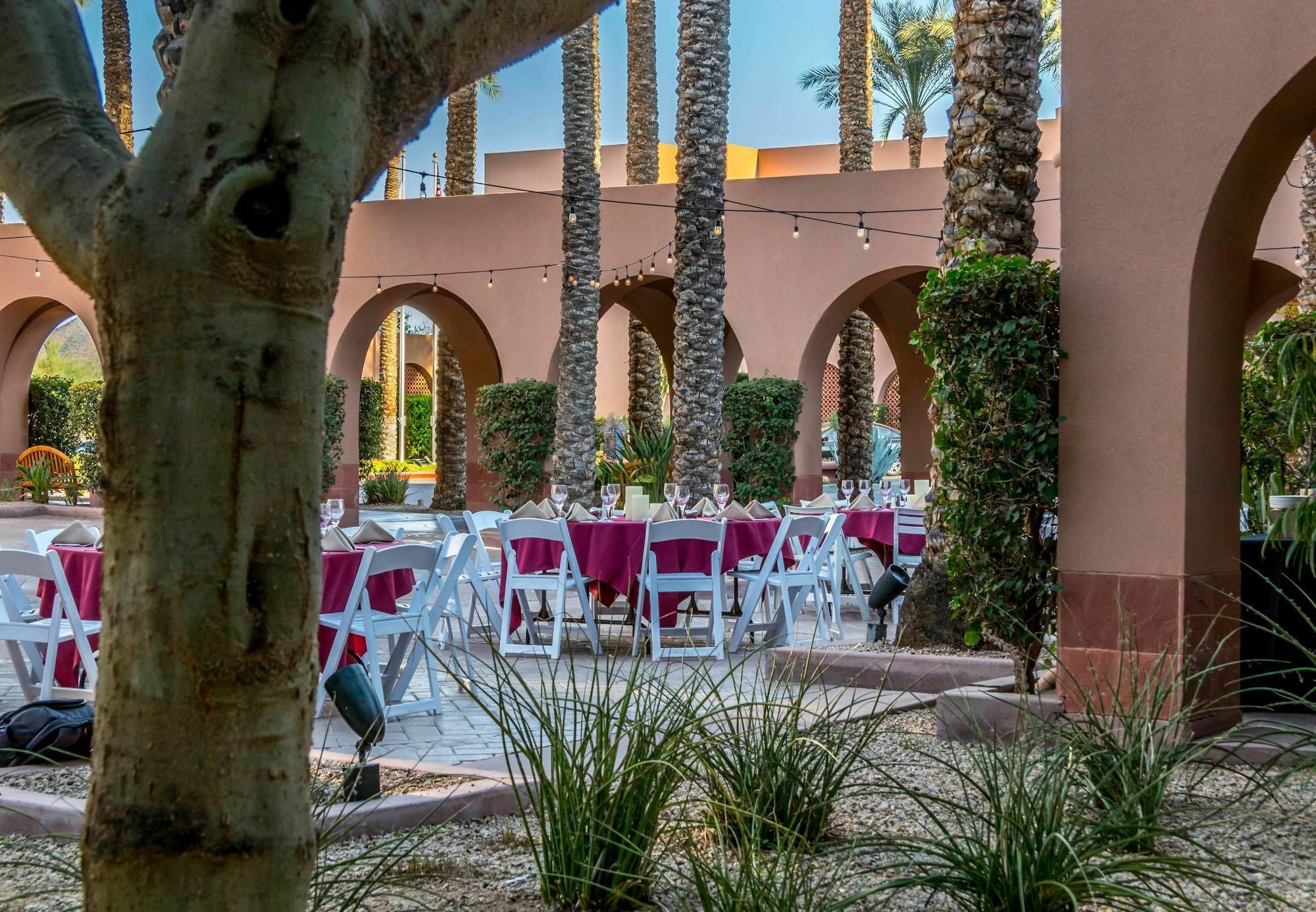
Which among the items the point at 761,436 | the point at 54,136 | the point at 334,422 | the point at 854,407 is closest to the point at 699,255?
the point at 761,436

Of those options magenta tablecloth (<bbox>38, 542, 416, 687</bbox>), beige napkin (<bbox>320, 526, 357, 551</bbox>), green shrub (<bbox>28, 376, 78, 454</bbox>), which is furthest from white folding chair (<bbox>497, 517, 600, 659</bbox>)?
green shrub (<bbox>28, 376, 78, 454</bbox>)

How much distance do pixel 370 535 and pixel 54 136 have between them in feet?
14.1

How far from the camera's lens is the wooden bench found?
19.7 m

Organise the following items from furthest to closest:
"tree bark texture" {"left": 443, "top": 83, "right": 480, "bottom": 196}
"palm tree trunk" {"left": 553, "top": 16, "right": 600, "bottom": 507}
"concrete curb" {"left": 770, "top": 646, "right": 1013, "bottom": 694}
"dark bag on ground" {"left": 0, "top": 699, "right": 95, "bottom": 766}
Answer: "tree bark texture" {"left": 443, "top": 83, "right": 480, "bottom": 196}, "palm tree trunk" {"left": 553, "top": 16, "right": 600, "bottom": 507}, "concrete curb" {"left": 770, "top": 646, "right": 1013, "bottom": 694}, "dark bag on ground" {"left": 0, "top": 699, "right": 95, "bottom": 766}

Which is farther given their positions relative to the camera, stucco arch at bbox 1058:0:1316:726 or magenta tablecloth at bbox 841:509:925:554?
magenta tablecloth at bbox 841:509:925:554

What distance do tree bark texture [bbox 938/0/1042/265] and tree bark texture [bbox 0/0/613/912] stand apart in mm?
5286

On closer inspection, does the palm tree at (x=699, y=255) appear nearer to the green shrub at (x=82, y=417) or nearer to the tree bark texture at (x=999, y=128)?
the tree bark texture at (x=999, y=128)

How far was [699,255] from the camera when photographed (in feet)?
40.0

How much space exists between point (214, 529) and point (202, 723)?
253 mm

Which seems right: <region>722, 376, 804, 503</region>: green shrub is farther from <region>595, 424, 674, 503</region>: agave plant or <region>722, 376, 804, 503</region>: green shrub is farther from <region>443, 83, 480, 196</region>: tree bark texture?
<region>443, 83, 480, 196</region>: tree bark texture

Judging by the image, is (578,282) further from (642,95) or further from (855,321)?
(642,95)

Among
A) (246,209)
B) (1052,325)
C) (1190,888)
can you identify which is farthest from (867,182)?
(246,209)

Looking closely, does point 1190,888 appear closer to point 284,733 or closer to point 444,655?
point 284,733

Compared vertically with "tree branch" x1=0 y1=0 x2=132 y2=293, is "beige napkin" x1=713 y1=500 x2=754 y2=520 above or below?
below
